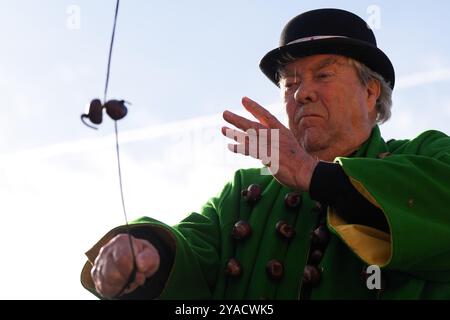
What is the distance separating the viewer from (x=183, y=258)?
3586 millimetres

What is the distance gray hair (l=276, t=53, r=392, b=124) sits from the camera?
435 centimetres

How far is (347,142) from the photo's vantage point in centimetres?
411

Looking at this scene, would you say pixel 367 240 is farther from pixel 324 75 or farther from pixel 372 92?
pixel 372 92

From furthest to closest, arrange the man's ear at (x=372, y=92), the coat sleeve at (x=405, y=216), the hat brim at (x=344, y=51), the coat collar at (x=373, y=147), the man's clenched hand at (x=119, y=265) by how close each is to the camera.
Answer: the man's ear at (x=372, y=92)
the hat brim at (x=344, y=51)
the coat collar at (x=373, y=147)
the coat sleeve at (x=405, y=216)
the man's clenched hand at (x=119, y=265)

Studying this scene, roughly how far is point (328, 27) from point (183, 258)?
1709mm

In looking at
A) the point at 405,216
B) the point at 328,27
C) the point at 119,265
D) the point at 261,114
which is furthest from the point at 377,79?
the point at 119,265

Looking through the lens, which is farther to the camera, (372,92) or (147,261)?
(372,92)

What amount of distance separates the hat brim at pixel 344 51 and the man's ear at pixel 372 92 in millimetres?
73

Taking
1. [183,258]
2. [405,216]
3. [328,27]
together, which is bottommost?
[183,258]

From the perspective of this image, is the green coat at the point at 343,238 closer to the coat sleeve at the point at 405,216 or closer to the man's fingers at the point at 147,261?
the coat sleeve at the point at 405,216

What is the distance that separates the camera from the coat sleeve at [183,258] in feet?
11.6

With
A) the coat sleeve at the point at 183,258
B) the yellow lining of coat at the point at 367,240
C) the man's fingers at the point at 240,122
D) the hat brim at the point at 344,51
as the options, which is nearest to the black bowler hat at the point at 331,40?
the hat brim at the point at 344,51

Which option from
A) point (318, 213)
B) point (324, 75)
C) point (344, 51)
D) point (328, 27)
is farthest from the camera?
point (328, 27)
